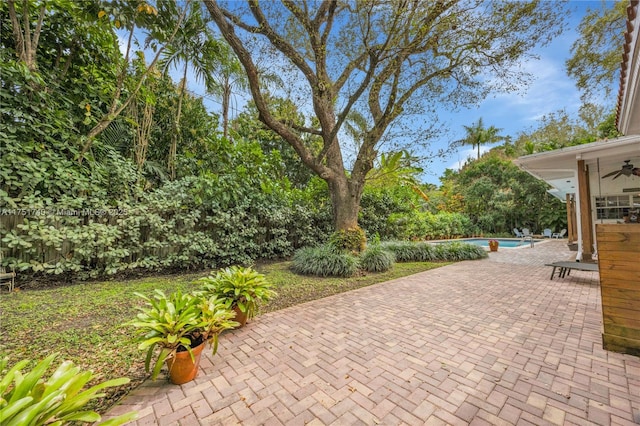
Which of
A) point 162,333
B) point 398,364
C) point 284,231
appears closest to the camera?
point 162,333

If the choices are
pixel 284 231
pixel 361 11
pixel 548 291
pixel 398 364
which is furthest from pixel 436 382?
pixel 361 11

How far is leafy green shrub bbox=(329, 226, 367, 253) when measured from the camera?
765cm

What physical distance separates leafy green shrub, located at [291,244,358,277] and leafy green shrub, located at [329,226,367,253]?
38 centimetres

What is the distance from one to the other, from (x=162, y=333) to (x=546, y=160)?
35.0 ft

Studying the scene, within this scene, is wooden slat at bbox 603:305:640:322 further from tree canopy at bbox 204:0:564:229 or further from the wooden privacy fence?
tree canopy at bbox 204:0:564:229

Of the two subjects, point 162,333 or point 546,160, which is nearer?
point 162,333

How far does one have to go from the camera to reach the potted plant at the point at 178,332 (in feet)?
7.30

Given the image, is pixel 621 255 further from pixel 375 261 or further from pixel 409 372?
pixel 375 261

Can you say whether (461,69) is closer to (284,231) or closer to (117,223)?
(284,231)

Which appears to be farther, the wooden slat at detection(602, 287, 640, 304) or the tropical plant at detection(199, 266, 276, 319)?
the tropical plant at detection(199, 266, 276, 319)

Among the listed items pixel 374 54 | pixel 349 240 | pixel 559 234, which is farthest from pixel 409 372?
pixel 559 234

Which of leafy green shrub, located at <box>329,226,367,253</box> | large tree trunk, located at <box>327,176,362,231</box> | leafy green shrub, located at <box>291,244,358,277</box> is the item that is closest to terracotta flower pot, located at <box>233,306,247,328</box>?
leafy green shrub, located at <box>291,244,358,277</box>

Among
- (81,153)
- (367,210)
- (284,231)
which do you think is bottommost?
(284,231)

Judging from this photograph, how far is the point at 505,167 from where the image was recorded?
2094 centimetres
